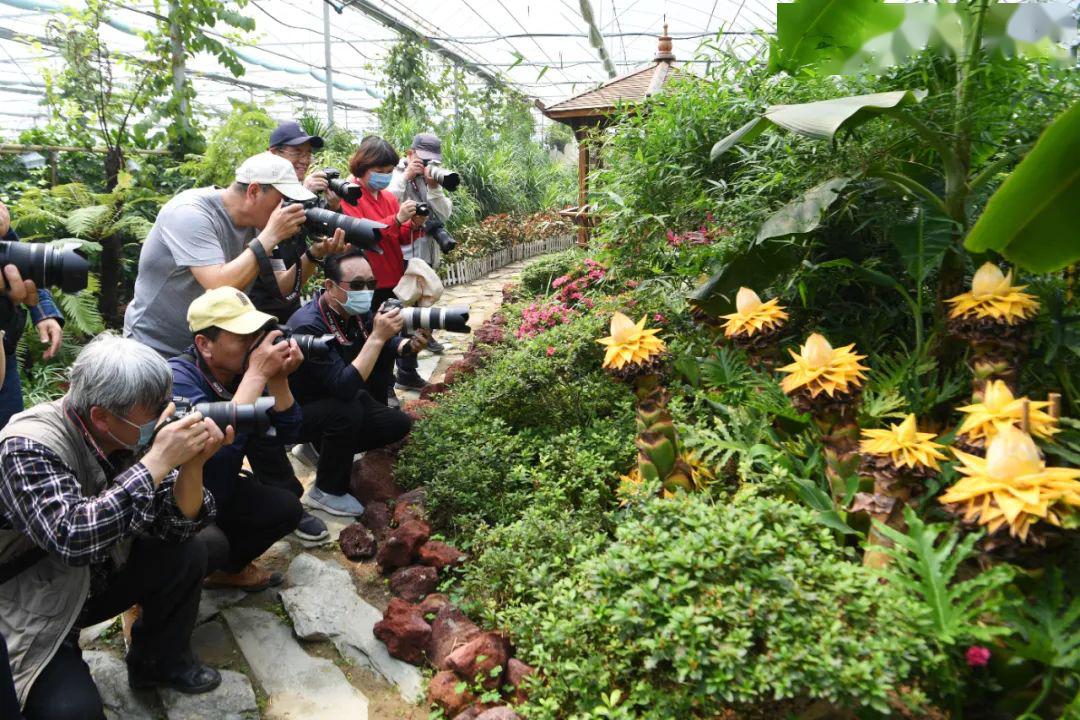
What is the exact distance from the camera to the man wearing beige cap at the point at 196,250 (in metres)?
2.81

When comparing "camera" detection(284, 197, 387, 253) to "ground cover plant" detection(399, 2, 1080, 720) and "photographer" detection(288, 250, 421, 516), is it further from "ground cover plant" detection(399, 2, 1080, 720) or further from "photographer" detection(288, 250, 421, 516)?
"ground cover plant" detection(399, 2, 1080, 720)

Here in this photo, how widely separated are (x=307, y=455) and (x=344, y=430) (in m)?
0.76

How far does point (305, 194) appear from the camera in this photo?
305 cm

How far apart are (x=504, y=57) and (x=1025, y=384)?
15592 mm

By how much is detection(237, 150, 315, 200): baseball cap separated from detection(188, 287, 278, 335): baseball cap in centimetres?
69

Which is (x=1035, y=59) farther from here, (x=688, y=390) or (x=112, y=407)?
(x=112, y=407)

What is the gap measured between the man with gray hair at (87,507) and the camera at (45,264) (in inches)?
25.1

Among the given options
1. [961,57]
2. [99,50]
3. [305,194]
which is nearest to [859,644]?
[961,57]

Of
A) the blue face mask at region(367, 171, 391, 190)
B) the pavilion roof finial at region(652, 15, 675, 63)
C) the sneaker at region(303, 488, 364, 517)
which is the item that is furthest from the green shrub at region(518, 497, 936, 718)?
the pavilion roof finial at region(652, 15, 675, 63)

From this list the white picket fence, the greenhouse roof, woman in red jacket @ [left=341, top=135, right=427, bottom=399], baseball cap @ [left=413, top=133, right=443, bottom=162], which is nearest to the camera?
woman in red jacket @ [left=341, top=135, right=427, bottom=399]

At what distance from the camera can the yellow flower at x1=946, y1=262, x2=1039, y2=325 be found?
212 centimetres

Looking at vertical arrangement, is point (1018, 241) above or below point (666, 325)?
above

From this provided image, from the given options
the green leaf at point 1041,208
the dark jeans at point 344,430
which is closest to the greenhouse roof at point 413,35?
the dark jeans at point 344,430

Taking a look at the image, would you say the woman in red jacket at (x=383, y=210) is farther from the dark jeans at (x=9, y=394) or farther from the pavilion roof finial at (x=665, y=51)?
the pavilion roof finial at (x=665, y=51)
